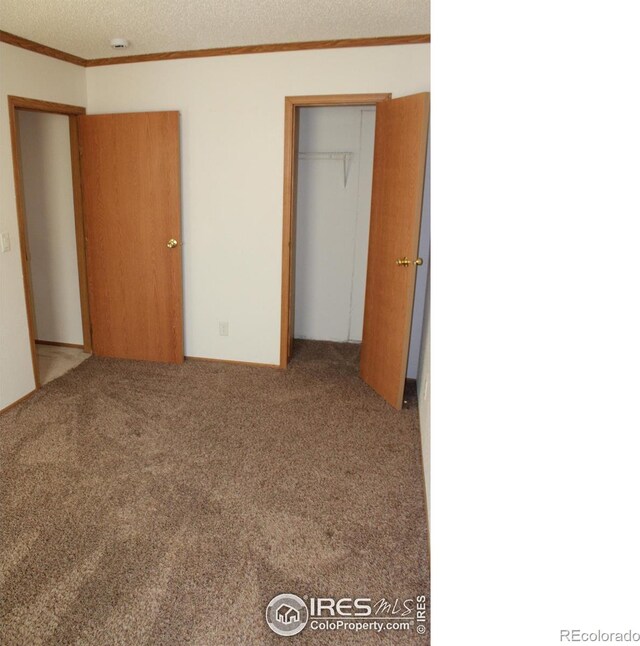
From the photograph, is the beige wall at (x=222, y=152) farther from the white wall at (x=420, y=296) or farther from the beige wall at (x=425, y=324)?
the white wall at (x=420, y=296)

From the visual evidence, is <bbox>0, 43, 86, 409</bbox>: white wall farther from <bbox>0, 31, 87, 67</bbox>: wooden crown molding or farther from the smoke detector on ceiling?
the smoke detector on ceiling

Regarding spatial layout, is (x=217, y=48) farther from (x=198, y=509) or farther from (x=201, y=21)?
(x=198, y=509)

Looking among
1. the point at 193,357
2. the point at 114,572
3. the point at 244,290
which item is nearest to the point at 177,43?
the point at 244,290

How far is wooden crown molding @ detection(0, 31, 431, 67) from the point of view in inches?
114

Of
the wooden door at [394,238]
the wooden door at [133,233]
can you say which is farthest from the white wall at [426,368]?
the wooden door at [133,233]

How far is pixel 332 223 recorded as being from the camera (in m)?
4.23

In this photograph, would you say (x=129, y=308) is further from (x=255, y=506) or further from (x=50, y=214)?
(x=255, y=506)

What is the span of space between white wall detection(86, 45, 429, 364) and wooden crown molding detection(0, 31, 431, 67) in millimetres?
38

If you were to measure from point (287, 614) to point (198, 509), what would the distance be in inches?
27.4

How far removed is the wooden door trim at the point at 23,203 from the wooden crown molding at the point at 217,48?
31 centimetres

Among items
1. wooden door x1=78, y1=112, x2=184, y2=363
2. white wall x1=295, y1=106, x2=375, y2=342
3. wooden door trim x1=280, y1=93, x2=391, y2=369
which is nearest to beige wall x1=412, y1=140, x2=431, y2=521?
wooden door trim x1=280, y1=93, x2=391, y2=369

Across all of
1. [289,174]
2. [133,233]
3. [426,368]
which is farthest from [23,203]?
[426,368]
